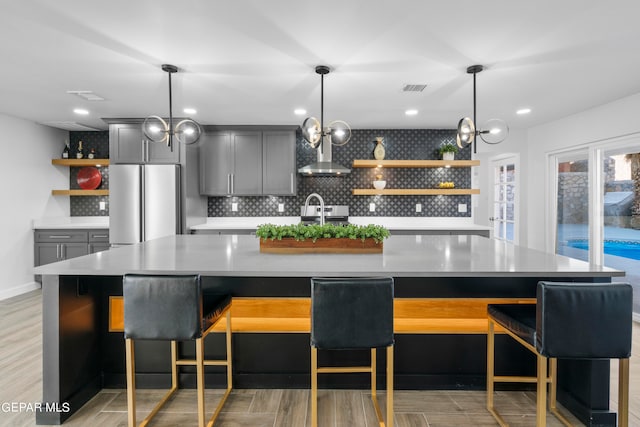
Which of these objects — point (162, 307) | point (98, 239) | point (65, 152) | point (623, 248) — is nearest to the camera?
point (162, 307)

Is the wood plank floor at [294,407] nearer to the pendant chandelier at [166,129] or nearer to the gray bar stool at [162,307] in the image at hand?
the gray bar stool at [162,307]

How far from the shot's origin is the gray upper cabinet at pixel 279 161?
5406 millimetres

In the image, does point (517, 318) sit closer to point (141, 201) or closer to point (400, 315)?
point (400, 315)

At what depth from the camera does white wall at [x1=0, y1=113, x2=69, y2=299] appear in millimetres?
4879

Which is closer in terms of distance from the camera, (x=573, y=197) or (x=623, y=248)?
(x=623, y=248)

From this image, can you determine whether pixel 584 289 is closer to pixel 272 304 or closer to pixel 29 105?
pixel 272 304

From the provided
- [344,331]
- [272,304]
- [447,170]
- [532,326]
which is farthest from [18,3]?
[447,170]

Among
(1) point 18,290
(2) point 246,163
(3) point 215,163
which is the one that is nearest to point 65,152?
(1) point 18,290

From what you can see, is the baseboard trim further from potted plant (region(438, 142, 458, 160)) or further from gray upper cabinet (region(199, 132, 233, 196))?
potted plant (region(438, 142, 458, 160))

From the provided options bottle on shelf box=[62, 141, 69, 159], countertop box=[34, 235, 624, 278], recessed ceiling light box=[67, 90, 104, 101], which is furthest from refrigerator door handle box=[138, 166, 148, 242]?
countertop box=[34, 235, 624, 278]

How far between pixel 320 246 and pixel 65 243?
14.4 ft

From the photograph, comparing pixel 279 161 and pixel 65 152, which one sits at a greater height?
pixel 65 152

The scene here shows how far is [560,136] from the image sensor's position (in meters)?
5.06

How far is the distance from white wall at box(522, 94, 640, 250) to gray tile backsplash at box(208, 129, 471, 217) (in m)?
0.91
